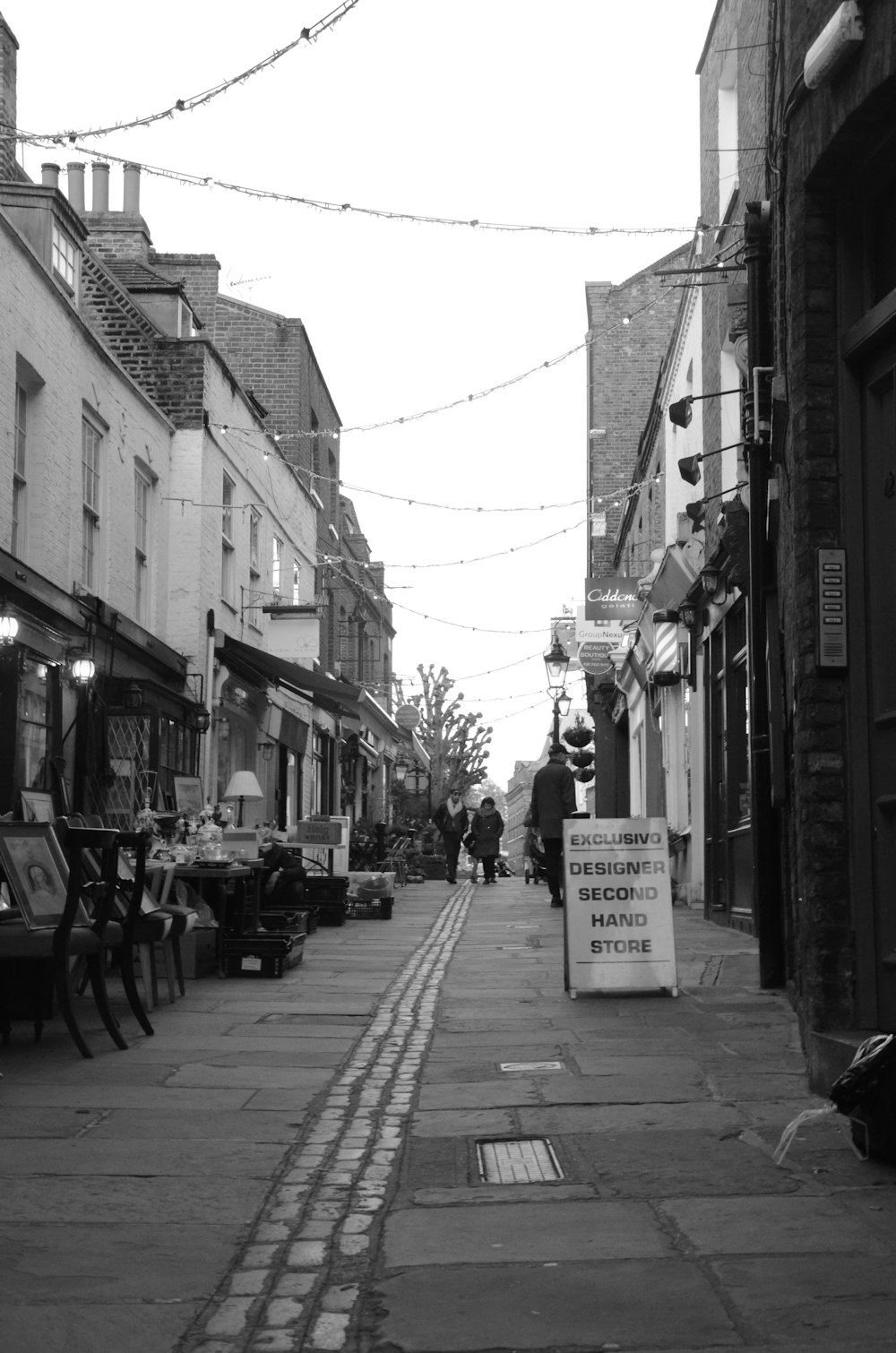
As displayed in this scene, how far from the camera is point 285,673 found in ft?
66.2

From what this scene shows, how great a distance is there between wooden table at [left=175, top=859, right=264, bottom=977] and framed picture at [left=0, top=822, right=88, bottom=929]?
8.88ft

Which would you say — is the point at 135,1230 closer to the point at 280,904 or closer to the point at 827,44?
Answer: the point at 827,44

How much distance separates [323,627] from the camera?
101 ft

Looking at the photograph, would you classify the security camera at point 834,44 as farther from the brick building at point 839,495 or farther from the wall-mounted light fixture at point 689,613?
the wall-mounted light fixture at point 689,613

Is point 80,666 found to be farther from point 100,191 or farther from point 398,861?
point 100,191

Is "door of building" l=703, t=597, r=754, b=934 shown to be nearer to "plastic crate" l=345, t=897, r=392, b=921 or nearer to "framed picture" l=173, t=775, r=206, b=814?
"plastic crate" l=345, t=897, r=392, b=921

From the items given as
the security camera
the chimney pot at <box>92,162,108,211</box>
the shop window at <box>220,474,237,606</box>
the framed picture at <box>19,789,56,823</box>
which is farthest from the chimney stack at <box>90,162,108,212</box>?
the security camera

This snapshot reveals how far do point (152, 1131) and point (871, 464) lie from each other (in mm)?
3574

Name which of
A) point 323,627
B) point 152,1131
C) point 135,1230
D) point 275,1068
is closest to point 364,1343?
point 135,1230

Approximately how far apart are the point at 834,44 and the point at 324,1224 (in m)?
4.27

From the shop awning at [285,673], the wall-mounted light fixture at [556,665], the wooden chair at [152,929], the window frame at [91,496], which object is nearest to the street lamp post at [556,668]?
the wall-mounted light fixture at [556,665]

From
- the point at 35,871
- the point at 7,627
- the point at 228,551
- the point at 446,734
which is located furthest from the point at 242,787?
the point at 446,734

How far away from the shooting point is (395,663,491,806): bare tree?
47.5 m

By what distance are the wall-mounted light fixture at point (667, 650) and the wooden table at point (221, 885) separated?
7951mm
